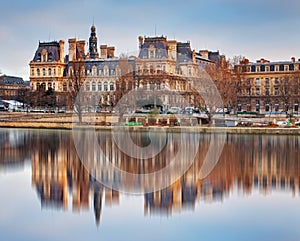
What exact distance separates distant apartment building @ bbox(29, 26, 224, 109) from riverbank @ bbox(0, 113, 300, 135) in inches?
120

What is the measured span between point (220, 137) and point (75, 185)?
17650mm

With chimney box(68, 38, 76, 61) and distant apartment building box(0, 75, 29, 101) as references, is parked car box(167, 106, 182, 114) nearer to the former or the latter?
chimney box(68, 38, 76, 61)

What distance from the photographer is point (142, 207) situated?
14.3 metres

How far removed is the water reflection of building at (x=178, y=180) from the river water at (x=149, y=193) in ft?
0.09

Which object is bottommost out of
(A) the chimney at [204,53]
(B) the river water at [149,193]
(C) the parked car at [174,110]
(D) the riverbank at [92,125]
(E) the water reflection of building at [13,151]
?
(B) the river water at [149,193]

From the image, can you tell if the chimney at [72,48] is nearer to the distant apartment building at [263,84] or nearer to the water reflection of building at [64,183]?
the distant apartment building at [263,84]

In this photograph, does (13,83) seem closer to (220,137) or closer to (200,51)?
(200,51)

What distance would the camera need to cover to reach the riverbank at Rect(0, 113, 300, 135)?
3541 centimetres

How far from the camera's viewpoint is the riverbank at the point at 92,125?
3541 centimetres

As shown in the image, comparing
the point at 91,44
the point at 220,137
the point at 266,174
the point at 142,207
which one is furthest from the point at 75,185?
the point at 91,44

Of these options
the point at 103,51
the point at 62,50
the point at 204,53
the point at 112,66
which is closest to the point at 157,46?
the point at 112,66

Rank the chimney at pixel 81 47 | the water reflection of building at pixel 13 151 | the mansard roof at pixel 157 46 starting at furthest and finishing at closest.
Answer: the chimney at pixel 81 47 → the mansard roof at pixel 157 46 → the water reflection of building at pixel 13 151

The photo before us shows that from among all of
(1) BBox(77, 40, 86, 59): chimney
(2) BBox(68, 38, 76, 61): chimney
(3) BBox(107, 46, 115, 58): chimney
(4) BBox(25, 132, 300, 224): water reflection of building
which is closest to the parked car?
(4) BBox(25, 132, 300, 224): water reflection of building

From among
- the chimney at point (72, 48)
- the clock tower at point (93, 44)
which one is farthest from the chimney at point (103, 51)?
the clock tower at point (93, 44)
